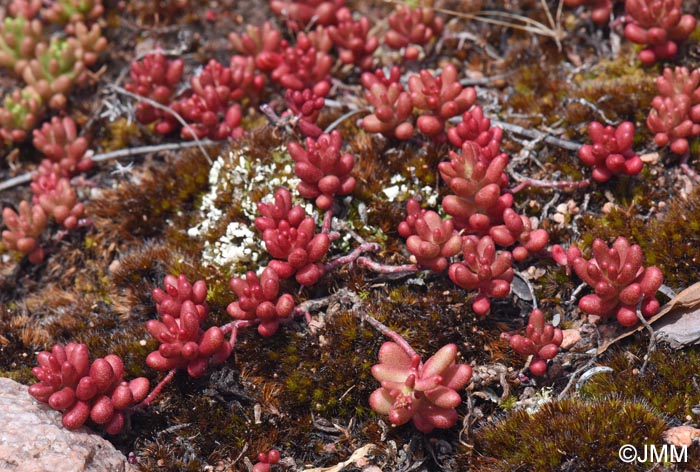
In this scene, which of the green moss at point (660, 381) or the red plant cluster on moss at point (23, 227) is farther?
the red plant cluster on moss at point (23, 227)

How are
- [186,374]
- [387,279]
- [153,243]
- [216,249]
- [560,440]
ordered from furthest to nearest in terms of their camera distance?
[153,243] → [216,249] → [387,279] → [186,374] → [560,440]

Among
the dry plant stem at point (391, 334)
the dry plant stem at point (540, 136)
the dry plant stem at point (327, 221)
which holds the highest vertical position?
the dry plant stem at point (540, 136)

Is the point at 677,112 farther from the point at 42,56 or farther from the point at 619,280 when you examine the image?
the point at 42,56

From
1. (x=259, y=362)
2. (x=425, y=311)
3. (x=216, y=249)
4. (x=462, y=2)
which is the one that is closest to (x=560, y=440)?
(x=425, y=311)

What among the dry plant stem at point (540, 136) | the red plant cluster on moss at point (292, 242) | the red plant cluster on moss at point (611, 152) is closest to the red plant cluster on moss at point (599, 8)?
the dry plant stem at point (540, 136)

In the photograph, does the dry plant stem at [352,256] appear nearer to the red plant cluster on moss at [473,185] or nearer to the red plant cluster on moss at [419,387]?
the red plant cluster on moss at [473,185]

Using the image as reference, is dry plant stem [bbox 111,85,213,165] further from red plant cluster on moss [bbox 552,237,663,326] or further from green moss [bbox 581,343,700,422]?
green moss [bbox 581,343,700,422]

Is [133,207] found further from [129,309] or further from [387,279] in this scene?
[387,279]
